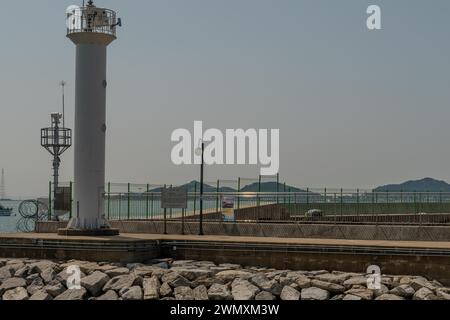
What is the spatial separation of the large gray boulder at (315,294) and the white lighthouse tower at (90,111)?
9512 millimetres

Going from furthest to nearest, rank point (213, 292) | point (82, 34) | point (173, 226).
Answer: point (173, 226) < point (82, 34) < point (213, 292)

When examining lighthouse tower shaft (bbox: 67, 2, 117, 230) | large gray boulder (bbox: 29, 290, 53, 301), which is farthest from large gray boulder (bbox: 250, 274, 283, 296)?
lighthouse tower shaft (bbox: 67, 2, 117, 230)

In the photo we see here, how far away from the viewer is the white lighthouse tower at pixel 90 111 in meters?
28.1

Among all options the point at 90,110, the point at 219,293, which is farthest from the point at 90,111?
the point at 219,293

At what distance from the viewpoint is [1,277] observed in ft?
79.1

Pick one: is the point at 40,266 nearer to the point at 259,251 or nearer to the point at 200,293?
A: the point at 200,293

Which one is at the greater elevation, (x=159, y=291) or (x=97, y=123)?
(x=97, y=123)

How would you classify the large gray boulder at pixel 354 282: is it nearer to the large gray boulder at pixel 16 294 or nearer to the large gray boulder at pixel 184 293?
the large gray boulder at pixel 184 293

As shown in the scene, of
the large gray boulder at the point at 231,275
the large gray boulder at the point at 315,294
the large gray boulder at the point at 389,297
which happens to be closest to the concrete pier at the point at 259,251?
the large gray boulder at the point at 231,275

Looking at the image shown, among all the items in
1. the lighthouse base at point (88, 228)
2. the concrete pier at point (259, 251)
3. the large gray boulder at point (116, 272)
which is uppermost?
the lighthouse base at point (88, 228)
